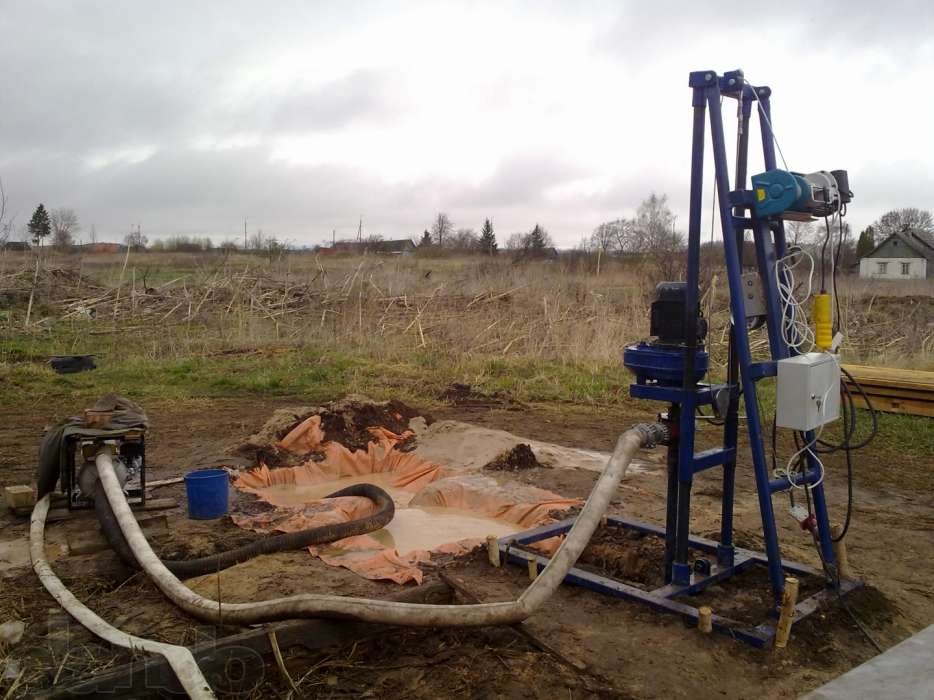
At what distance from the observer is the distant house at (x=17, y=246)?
17.6 metres

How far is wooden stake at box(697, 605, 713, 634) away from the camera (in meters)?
3.28

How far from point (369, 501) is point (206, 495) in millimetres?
1059

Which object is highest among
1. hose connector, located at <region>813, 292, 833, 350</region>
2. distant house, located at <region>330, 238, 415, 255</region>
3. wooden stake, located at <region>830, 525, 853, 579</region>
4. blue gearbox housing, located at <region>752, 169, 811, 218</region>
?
distant house, located at <region>330, 238, 415, 255</region>

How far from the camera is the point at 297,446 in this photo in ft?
22.4

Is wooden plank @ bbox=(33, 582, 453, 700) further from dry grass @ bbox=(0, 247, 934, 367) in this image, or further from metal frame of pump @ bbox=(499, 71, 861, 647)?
dry grass @ bbox=(0, 247, 934, 367)

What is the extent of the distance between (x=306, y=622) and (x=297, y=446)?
389 centimetres

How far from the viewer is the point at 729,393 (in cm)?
358

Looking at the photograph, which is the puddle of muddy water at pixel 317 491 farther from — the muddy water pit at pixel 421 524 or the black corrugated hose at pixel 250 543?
the black corrugated hose at pixel 250 543

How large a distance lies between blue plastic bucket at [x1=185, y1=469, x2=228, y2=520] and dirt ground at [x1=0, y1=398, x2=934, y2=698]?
0.11 m

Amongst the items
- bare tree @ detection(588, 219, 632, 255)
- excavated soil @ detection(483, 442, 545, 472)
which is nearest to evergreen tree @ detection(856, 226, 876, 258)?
bare tree @ detection(588, 219, 632, 255)

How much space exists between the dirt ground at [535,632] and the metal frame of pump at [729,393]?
9 cm

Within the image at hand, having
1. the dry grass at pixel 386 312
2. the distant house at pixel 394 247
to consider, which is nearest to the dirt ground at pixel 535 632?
the dry grass at pixel 386 312

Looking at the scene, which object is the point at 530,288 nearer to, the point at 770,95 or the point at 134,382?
the point at 134,382

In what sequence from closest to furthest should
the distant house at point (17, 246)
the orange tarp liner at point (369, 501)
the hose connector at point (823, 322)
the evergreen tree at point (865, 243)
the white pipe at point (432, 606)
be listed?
the white pipe at point (432, 606), the hose connector at point (823, 322), the orange tarp liner at point (369, 501), the distant house at point (17, 246), the evergreen tree at point (865, 243)
